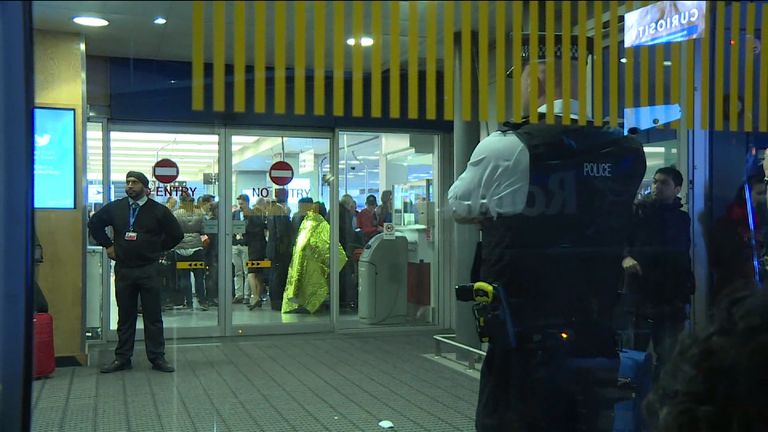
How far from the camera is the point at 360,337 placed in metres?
6.75

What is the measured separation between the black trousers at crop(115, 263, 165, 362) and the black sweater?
81 mm

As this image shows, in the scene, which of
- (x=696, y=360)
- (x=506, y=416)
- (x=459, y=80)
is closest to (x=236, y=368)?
(x=506, y=416)

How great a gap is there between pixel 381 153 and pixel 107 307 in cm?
246

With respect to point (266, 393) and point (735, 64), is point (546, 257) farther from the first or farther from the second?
point (266, 393)

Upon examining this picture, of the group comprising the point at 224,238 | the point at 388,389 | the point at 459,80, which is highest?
the point at 459,80

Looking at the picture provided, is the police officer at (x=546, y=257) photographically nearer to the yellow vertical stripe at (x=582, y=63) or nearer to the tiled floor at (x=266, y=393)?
the yellow vertical stripe at (x=582, y=63)

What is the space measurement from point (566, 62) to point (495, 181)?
0.48m

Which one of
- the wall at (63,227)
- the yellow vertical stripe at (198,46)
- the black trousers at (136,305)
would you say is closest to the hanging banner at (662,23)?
the yellow vertical stripe at (198,46)

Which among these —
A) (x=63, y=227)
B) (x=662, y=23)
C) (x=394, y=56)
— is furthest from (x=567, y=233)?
(x=63, y=227)

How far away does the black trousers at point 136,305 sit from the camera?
5.12 m

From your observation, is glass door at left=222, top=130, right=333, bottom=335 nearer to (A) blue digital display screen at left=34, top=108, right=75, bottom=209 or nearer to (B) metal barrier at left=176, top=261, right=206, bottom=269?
(B) metal barrier at left=176, top=261, right=206, bottom=269

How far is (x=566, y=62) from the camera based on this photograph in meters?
1.91

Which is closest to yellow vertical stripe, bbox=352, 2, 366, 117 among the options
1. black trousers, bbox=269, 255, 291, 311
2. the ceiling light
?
the ceiling light

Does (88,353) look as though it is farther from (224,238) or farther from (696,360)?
(696,360)
